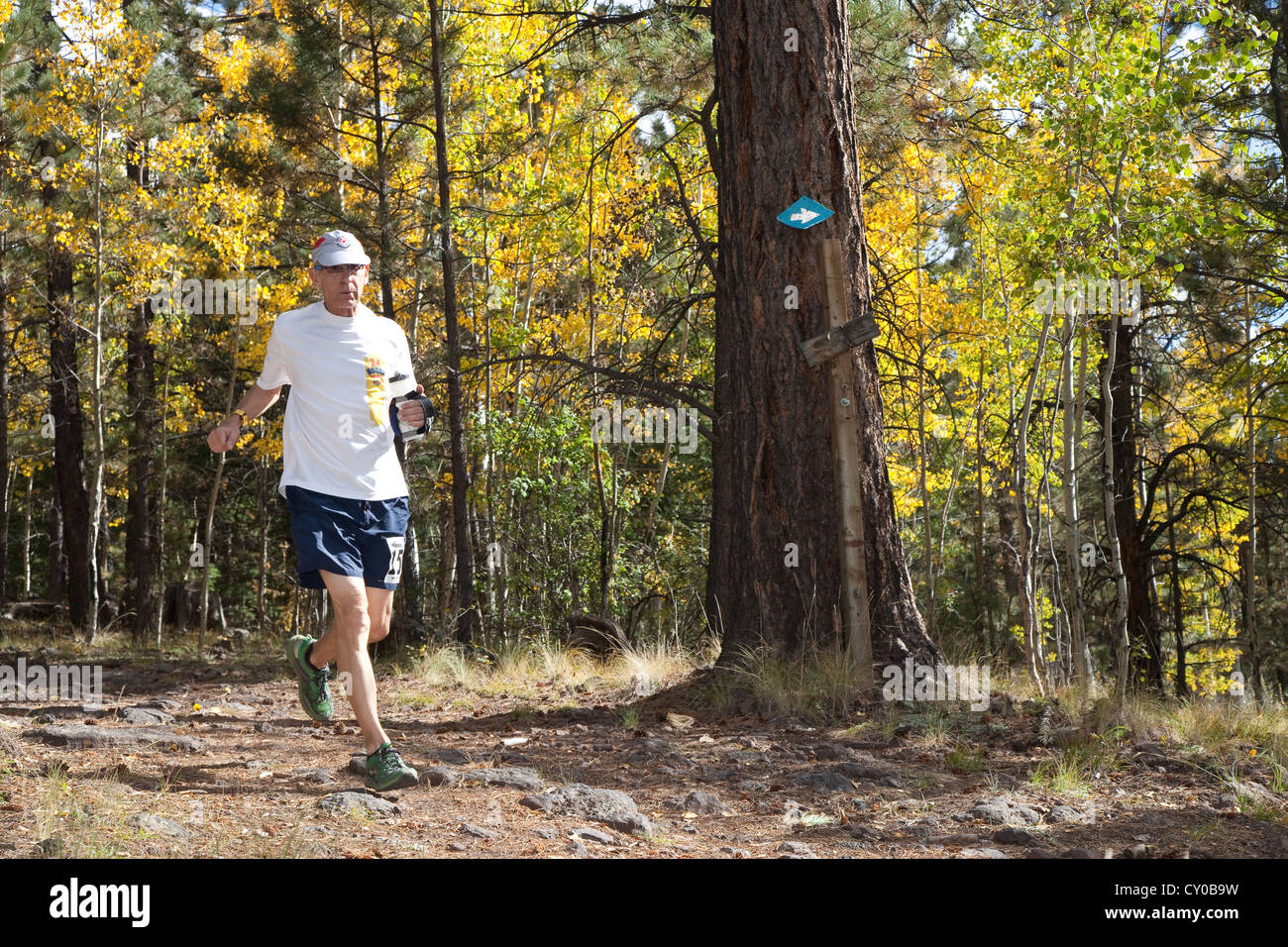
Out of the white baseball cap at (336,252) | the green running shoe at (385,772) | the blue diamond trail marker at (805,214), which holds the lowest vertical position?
the green running shoe at (385,772)

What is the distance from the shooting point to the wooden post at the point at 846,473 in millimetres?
6332

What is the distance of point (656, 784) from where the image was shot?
482 cm

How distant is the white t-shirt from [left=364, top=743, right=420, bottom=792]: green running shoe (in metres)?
0.94

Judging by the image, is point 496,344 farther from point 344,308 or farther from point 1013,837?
point 1013,837

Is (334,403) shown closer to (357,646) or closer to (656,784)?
(357,646)

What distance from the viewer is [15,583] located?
123 feet

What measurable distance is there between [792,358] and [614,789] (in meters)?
2.99

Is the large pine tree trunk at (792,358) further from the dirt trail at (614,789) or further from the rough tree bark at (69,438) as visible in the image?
the rough tree bark at (69,438)

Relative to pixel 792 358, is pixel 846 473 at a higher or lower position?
lower

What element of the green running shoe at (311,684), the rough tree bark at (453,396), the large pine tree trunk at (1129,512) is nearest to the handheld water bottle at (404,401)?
the green running shoe at (311,684)

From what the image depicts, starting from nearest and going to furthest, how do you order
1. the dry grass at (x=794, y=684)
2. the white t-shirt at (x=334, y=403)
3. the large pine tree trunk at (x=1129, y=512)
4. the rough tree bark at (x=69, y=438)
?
the white t-shirt at (x=334, y=403) < the dry grass at (x=794, y=684) < the large pine tree trunk at (x=1129, y=512) < the rough tree bark at (x=69, y=438)

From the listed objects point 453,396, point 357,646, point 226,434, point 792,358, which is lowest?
point 357,646

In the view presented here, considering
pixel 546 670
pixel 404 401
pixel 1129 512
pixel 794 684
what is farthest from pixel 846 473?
pixel 1129 512

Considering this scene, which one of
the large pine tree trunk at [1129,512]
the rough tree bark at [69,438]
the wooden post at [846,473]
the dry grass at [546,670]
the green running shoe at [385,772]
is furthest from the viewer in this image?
the rough tree bark at [69,438]
